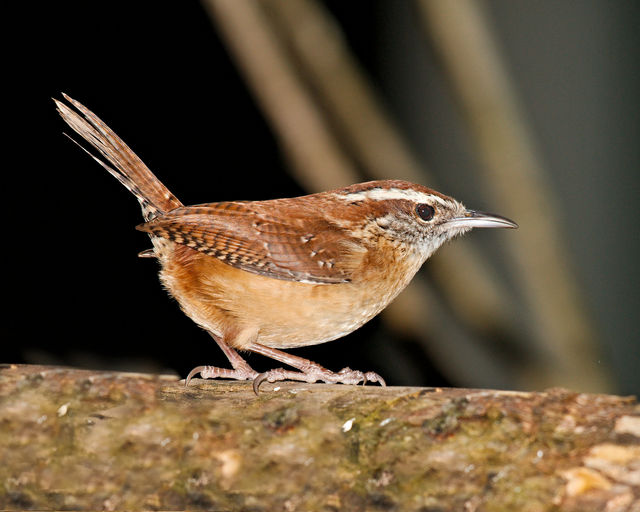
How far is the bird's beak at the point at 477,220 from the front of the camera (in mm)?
3090

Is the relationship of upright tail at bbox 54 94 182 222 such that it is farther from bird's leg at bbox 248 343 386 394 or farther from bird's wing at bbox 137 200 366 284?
bird's leg at bbox 248 343 386 394

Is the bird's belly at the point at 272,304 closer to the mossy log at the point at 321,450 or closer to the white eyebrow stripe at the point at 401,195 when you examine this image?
the white eyebrow stripe at the point at 401,195

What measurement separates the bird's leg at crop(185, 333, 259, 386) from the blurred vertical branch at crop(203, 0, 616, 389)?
747 mm

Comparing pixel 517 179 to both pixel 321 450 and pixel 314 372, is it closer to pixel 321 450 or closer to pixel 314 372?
pixel 314 372

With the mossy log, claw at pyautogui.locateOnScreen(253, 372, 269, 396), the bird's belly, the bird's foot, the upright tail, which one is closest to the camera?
the mossy log

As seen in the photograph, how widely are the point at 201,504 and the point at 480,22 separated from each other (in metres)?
2.34

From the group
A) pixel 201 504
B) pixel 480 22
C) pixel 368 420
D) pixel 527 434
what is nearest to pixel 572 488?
pixel 527 434

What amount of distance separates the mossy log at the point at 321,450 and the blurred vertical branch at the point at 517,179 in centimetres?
132

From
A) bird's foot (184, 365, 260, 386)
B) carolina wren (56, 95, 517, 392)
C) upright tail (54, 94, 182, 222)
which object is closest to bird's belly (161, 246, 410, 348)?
carolina wren (56, 95, 517, 392)

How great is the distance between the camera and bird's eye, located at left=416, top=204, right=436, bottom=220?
10.3 feet

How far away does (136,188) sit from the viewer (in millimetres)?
3150

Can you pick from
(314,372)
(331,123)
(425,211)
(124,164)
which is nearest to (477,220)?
(425,211)

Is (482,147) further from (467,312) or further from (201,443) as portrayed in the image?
(201,443)

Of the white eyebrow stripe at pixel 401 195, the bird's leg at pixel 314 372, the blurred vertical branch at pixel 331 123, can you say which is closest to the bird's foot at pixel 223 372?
the bird's leg at pixel 314 372
